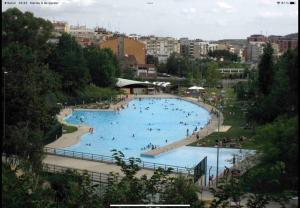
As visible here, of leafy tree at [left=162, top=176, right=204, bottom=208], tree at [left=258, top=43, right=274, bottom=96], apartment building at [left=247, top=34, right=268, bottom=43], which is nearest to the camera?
leafy tree at [left=162, top=176, right=204, bottom=208]

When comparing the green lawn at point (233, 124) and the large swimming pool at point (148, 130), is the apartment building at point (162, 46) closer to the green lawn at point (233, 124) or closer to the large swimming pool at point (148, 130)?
the green lawn at point (233, 124)

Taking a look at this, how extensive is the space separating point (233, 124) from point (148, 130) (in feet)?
18.2

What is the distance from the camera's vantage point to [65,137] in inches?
1148

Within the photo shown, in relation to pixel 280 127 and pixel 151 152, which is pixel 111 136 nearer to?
pixel 151 152

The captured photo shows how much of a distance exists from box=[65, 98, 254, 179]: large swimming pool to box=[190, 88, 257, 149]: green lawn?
1212 mm

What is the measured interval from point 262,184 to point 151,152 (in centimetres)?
1831

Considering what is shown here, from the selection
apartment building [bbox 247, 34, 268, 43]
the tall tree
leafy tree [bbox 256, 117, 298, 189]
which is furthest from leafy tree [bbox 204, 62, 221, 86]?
apartment building [bbox 247, 34, 268, 43]

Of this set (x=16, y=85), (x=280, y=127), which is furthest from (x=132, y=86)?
(x=280, y=127)

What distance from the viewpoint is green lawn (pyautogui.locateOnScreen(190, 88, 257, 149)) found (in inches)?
1057

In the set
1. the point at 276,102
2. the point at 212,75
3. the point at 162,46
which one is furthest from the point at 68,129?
the point at 162,46

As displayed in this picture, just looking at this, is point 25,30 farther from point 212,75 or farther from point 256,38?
point 256,38

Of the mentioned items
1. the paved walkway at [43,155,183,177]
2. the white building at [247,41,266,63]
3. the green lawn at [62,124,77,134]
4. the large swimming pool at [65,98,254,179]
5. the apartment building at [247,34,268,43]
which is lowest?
the large swimming pool at [65,98,254,179]

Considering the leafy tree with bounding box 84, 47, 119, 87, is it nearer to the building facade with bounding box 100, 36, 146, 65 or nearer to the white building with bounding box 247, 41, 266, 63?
the building facade with bounding box 100, 36, 146, 65

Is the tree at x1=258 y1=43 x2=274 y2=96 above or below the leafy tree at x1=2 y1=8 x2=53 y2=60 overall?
below
